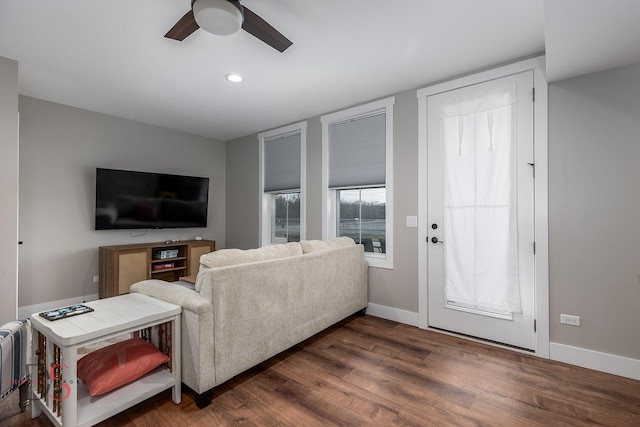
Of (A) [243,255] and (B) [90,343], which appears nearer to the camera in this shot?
(B) [90,343]

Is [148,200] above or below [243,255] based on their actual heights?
above

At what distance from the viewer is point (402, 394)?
6.48 feet

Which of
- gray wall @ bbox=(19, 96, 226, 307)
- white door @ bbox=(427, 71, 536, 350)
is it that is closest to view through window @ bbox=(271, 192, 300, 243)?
gray wall @ bbox=(19, 96, 226, 307)

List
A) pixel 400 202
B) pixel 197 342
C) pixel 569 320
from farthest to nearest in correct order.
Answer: pixel 400 202 → pixel 569 320 → pixel 197 342

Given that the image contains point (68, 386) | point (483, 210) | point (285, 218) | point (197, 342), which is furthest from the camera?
point (285, 218)

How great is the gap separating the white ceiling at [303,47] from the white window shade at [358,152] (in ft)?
1.02

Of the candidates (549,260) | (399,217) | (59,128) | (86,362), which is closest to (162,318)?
(86,362)

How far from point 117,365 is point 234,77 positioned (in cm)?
263

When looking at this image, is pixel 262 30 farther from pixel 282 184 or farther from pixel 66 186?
pixel 66 186

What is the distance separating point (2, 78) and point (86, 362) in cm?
265

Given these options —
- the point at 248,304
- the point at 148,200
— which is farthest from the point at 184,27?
the point at 148,200

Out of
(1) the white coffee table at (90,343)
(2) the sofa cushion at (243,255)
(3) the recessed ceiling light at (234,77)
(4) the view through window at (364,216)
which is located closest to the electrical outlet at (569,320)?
(4) the view through window at (364,216)

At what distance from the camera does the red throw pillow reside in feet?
5.30

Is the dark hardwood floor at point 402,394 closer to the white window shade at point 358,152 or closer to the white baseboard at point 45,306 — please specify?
the white window shade at point 358,152
